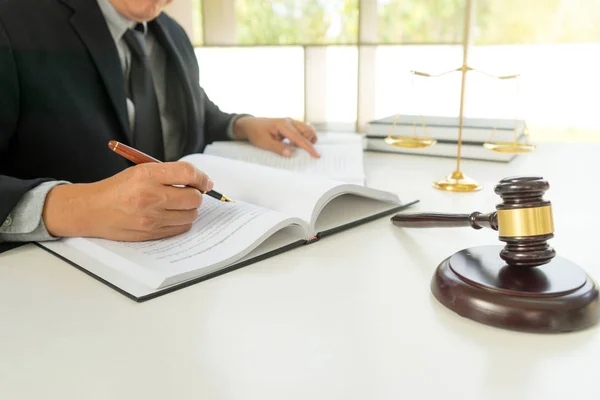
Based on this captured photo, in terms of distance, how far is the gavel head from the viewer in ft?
2.06

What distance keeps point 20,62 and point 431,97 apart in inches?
63.6

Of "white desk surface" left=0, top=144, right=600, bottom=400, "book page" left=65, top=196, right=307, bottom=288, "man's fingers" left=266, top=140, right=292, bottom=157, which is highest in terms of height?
"man's fingers" left=266, top=140, right=292, bottom=157

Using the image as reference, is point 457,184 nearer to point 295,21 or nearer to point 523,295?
point 523,295

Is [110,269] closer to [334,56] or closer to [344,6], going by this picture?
[334,56]

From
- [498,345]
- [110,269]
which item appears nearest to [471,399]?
[498,345]

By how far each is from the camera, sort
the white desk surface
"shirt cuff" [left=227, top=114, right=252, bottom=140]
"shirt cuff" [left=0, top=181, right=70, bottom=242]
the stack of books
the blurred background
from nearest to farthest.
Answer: the white desk surface
"shirt cuff" [left=0, top=181, right=70, bottom=242]
the stack of books
"shirt cuff" [left=227, top=114, right=252, bottom=140]
the blurred background

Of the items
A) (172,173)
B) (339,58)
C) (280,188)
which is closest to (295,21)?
(339,58)

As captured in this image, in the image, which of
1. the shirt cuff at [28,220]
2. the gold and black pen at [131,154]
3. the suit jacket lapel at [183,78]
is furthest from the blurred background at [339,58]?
the shirt cuff at [28,220]

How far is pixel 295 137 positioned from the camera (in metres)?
1.46

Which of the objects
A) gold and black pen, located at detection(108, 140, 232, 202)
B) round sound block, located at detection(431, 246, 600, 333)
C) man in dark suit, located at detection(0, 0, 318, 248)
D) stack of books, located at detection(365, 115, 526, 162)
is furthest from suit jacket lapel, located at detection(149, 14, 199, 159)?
round sound block, located at detection(431, 246, 600, 333)

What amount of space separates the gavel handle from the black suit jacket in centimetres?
65

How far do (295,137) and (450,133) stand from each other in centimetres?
43

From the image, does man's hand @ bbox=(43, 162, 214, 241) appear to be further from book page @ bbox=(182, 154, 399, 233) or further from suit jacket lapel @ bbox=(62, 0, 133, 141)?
suit jacket lapel @ bbox=(62, 0, 133, 141)

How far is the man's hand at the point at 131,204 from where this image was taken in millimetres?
817
